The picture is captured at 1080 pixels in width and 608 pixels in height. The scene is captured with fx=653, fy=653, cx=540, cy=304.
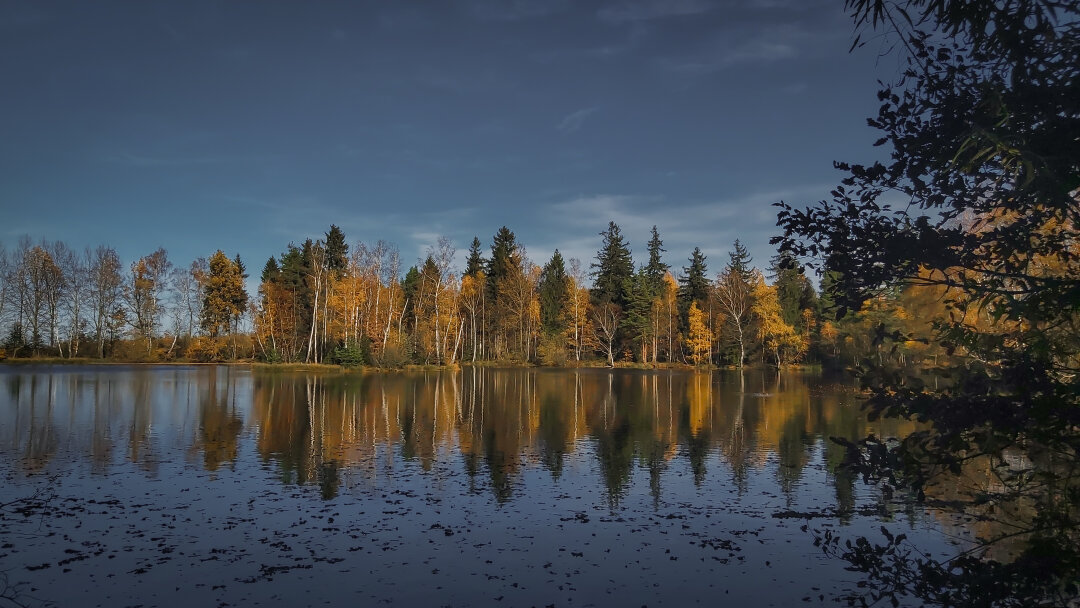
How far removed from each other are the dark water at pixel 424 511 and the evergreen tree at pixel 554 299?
189 feet

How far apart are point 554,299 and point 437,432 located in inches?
2461

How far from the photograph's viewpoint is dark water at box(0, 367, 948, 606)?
8.00 m

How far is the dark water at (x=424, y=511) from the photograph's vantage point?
7996mm

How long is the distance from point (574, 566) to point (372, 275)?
197 ft

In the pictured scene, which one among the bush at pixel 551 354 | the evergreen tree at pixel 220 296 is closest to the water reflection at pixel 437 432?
the evergreen tree at pixel 220 296

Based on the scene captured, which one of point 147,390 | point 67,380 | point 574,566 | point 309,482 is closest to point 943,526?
point 574,566

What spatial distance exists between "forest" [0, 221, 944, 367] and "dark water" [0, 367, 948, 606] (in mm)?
40249

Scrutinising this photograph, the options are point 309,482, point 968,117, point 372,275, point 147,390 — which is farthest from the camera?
point 372,275

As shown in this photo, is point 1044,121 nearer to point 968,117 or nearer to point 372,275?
point 968,117

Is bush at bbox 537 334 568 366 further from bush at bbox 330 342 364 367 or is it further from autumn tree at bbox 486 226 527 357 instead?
bush at bbox 330 342 364 367

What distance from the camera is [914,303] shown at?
711 cm

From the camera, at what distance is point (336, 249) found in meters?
74.9

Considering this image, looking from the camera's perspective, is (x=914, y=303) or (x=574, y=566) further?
(x=574, y=566)

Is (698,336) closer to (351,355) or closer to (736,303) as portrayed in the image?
(736,303)
